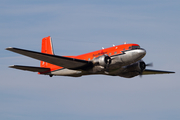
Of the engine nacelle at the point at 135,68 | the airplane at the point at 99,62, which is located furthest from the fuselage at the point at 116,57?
the engine nacelle at the point at 135,68

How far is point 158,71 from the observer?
149 feet

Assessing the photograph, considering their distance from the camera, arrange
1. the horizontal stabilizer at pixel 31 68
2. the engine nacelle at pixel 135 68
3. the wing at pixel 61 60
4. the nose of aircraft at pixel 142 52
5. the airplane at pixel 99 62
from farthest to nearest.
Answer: the engine nacelle at pixel 135 68 → the horizontal stabilizer at pixel 31 68 → the airplane at pixel 99 62 → the nose of aircraft at pixel 142 52 → the wing at pixel 61 60

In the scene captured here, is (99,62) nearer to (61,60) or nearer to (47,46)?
(61,60)


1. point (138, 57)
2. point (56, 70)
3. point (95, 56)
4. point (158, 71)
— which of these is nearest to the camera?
point (138, 57)

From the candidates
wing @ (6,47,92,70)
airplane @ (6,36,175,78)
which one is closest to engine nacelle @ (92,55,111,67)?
airplane @ (6,36,175,78)

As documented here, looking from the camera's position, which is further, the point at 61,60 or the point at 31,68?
the point at 31,68


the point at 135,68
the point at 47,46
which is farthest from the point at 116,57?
the point at 47,46

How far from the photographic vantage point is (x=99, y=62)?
37031mm

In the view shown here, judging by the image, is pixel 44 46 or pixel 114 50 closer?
pixel 114 50

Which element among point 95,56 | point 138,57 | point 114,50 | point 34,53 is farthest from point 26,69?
point 138,57

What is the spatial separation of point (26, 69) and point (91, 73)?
8.25 meters

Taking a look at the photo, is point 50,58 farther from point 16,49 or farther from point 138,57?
point 138,57

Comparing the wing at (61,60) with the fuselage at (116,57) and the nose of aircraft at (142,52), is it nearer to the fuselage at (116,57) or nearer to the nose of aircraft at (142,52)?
the fuselage at (116,57)

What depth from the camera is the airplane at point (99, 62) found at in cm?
3644
